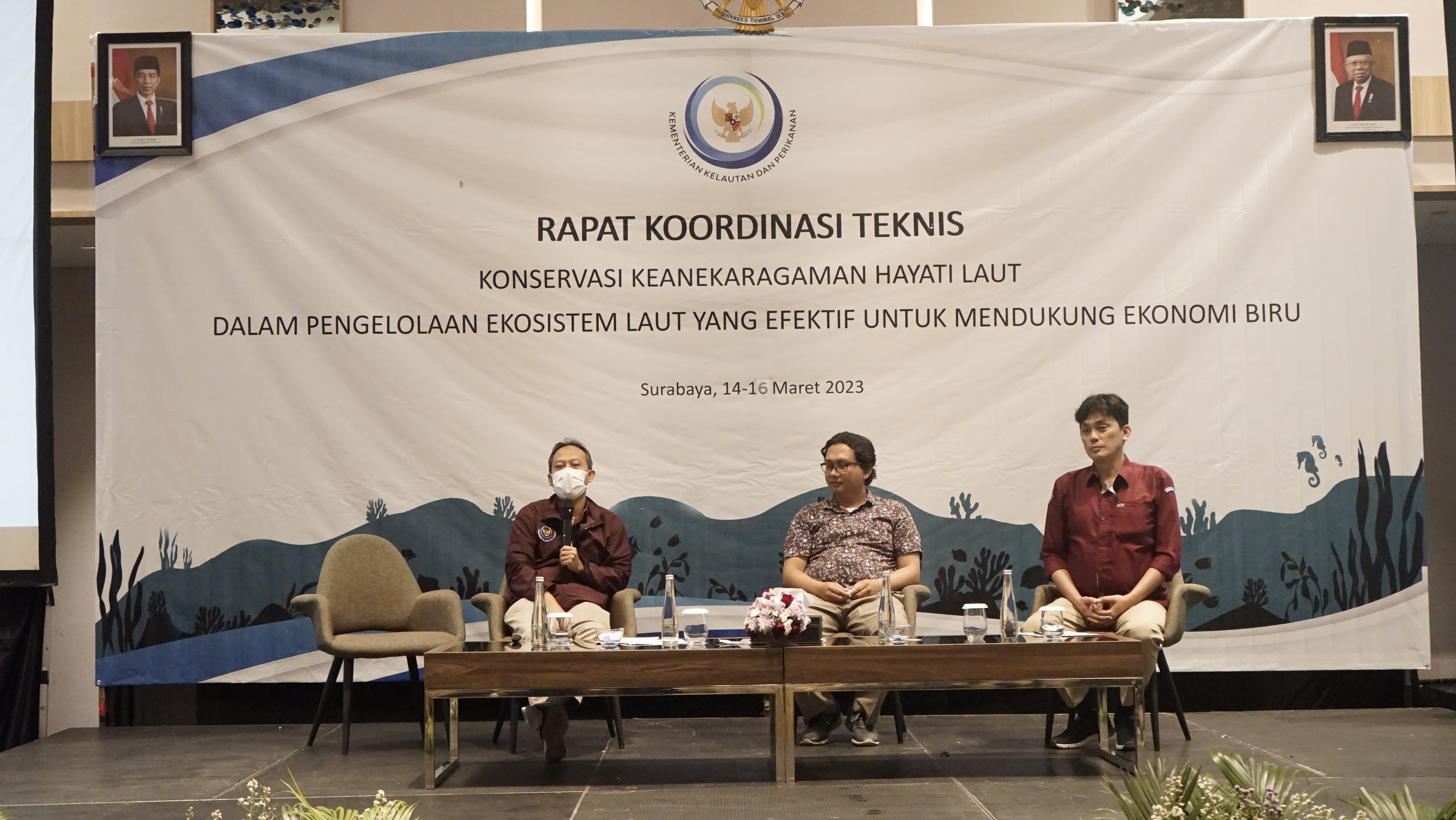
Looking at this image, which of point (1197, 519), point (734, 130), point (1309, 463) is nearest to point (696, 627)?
point (734, 130)

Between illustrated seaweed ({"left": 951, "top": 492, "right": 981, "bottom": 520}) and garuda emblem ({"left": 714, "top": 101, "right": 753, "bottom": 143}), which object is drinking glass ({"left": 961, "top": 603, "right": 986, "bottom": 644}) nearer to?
illustrated seaweed ({"left": 951, "top": 492, "right": 981, "bottom": 520})

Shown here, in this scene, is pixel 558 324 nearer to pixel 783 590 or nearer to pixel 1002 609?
pixel 783 590

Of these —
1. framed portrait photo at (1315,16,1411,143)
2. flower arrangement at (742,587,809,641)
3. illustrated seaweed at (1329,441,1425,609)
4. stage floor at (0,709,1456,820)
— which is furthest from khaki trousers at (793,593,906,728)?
framed portrait photo at (1315,16,1411,143)

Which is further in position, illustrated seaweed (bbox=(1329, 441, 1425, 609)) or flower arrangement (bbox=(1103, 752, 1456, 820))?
illustrated seaweed (bbox=(1329, 441, 1425, 609))

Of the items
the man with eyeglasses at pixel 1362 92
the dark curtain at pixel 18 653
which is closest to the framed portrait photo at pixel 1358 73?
the man with eyeglasses at pixel 1362 92

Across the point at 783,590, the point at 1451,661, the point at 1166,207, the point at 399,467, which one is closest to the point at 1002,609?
the point at 783,590

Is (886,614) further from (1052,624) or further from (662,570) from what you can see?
(662,570)

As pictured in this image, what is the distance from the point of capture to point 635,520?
16.6ft

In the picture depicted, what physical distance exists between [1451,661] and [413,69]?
223 inches

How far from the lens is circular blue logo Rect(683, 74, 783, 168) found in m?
5.15

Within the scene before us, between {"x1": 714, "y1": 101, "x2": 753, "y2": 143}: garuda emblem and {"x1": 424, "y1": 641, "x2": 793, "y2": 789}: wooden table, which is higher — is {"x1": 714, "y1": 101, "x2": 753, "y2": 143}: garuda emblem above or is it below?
above

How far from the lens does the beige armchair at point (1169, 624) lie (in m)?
4.21

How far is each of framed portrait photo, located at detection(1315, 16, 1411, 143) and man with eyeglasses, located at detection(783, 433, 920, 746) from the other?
244cm

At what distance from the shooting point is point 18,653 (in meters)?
5.46
